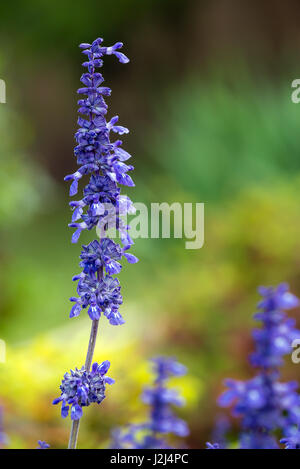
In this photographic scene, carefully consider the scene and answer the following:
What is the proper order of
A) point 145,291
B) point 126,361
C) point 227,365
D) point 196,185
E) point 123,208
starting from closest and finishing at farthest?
point 123,208
point 126,361
point 227,365
point 145,291
point 196,185

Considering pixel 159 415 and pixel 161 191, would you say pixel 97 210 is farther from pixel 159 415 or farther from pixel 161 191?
pixel 161 191

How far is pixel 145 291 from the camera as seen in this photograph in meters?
5.08

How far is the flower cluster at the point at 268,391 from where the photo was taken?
1935 millimetres

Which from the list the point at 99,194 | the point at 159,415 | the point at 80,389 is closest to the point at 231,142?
the point at 159,415

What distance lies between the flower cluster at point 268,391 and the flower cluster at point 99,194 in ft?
2.41

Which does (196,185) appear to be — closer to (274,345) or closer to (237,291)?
(237,291)

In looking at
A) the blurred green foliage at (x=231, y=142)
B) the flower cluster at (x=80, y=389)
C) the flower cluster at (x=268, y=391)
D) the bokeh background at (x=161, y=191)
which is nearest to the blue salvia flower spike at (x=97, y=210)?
the flower cluster at (x=80, y=389)

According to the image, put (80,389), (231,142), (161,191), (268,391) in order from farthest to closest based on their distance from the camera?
(231,142) → (161,191) → (268,391) → (80,389)

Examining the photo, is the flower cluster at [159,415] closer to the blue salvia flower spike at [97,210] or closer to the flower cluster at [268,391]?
the flower cluster at [268,391]

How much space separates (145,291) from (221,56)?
8656 mm

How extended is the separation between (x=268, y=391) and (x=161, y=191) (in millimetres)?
3896

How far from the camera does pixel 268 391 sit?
6.64 ft
